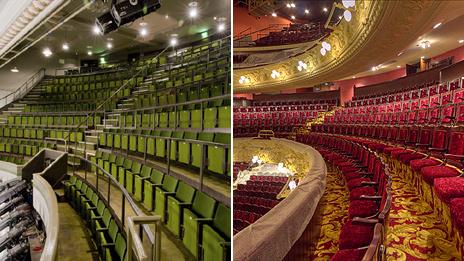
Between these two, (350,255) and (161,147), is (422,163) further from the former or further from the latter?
(161,147)

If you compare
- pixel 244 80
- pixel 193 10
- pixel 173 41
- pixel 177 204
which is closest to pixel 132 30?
pixel 173 41

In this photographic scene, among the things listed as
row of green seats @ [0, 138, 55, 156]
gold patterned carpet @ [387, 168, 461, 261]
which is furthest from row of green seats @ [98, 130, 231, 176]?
row of green seats @ [0, 138, 55, 156]

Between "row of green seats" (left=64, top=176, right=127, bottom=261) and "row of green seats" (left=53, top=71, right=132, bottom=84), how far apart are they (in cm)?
182

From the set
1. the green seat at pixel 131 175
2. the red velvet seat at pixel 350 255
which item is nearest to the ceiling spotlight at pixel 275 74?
the green seat at pixel 131 175

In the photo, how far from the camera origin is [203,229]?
2.43 ft

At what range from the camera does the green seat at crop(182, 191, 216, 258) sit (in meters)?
0.77

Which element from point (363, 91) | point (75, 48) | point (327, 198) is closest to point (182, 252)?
point (327, 198)

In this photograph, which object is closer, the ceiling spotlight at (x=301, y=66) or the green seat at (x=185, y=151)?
the green seat at (x=185, y=151)

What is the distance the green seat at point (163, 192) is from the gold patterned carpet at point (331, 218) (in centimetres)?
44

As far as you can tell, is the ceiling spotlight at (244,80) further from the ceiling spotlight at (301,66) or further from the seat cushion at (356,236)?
the seat cushion at (356,236)

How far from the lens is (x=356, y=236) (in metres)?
0.60

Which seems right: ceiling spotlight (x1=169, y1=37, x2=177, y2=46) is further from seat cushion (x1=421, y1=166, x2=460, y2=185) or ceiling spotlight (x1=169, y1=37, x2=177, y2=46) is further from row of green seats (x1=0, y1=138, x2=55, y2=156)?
seat cushion (x1=421, y1=166, x2=460, y2=185)

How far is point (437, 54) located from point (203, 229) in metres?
3.01

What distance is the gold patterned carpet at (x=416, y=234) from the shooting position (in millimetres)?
636
